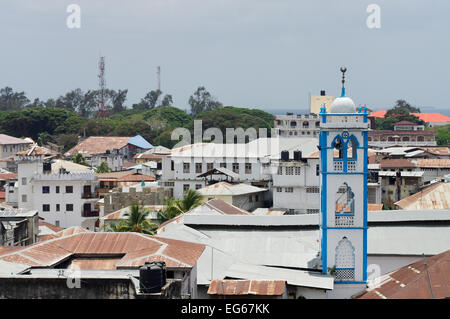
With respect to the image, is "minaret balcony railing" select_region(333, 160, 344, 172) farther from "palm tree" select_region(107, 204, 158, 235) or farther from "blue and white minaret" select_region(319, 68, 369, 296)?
"palm tree" select_region(107, 204, 158, 235)

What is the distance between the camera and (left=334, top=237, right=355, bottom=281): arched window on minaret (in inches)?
850

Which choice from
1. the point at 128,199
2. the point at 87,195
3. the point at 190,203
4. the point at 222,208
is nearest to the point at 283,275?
the point at 222,208

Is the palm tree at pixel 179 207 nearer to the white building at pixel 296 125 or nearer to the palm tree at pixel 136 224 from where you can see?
the palm tree at pixel 136 224

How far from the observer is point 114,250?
21656 mm

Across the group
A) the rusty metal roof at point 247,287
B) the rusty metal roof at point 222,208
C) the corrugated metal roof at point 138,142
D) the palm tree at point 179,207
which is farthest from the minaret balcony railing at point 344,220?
the corrugated metal roof at point 138,142

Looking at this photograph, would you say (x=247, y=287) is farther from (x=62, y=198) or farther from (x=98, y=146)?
(x=98, y=146)

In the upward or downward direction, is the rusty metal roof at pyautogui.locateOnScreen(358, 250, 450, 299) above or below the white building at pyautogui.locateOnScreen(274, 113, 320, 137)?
below

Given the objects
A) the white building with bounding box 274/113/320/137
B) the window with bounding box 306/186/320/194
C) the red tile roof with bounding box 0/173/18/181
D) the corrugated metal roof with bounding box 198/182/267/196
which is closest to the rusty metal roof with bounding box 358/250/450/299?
the corrugated metal roof with bounding box 198/182/267/196

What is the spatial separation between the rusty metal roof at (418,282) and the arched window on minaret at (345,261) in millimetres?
965

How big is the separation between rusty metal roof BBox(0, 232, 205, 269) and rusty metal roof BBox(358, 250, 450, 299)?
5159mm

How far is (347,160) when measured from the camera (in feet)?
70.7

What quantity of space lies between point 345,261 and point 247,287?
377 cm
